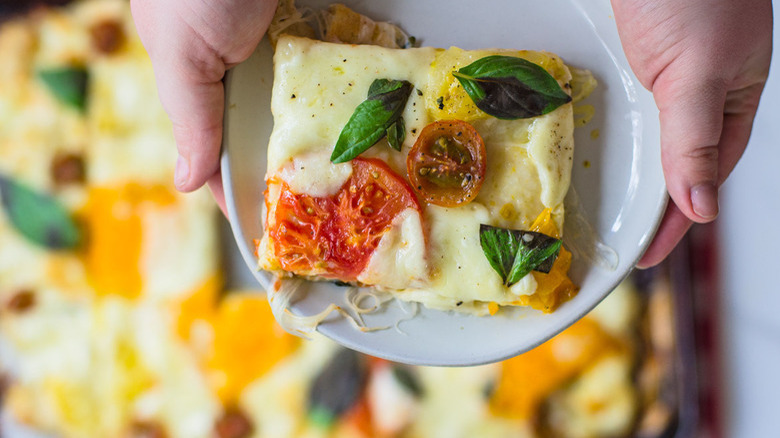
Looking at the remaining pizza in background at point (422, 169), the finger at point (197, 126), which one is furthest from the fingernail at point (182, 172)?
the remaining pizza in background at point (422, 169)

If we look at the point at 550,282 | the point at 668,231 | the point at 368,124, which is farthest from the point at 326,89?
the point at 668,231

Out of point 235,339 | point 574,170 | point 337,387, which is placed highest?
point 574,170

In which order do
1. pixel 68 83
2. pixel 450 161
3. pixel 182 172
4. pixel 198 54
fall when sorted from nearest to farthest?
1. pixel 450 161
2. pixel 198 54
3. pixel 182 172
4. pixel 68 83

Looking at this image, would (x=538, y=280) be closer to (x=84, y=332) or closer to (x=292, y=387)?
(x=292, y=387)

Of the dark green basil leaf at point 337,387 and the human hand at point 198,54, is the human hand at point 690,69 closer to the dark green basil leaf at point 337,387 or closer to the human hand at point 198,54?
the human hand at point 198,54

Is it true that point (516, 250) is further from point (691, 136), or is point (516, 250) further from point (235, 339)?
point (235, 339)

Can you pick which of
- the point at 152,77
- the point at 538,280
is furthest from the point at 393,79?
the point at 152,77
